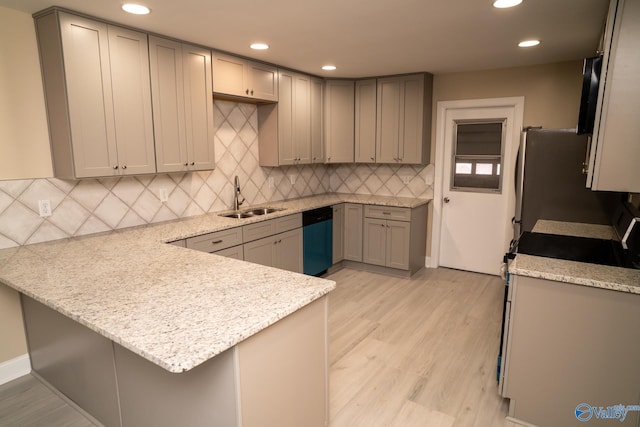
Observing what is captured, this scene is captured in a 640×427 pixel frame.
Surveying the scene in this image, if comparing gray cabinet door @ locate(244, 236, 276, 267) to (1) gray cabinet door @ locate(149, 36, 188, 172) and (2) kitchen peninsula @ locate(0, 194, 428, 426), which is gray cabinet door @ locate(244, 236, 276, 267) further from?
(2) kitchen peninsula @ locate(0, 194, 428, 426)

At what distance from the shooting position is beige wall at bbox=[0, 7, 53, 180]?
89.5 inches

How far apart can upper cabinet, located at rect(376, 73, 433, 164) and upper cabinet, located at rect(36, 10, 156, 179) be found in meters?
2.63

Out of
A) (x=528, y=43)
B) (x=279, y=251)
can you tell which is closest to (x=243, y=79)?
(x=279, y=251)

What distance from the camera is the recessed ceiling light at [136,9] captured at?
7.19 ft

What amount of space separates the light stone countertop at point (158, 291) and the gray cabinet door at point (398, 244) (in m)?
2.52

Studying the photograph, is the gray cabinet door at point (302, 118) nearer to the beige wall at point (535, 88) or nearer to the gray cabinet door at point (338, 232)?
the gray cabinet door at point (338, 232)

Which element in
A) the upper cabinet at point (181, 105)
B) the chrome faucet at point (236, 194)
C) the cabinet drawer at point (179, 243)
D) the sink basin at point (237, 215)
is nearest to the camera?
the cabinet drawer at point (179, 243)

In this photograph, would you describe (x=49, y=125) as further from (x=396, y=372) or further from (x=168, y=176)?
(x=396, y=372)

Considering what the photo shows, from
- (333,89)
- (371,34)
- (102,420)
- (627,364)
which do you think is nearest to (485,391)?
(627,364)

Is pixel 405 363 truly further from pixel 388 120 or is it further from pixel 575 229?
pixel 388 120

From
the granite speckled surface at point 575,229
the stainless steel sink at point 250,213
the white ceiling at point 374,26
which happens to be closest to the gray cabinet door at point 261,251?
the stainless steel sink at point 250,213

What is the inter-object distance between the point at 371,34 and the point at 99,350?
8.66 ft

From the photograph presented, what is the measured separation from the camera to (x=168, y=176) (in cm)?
321

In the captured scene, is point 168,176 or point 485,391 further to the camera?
point 168,176
